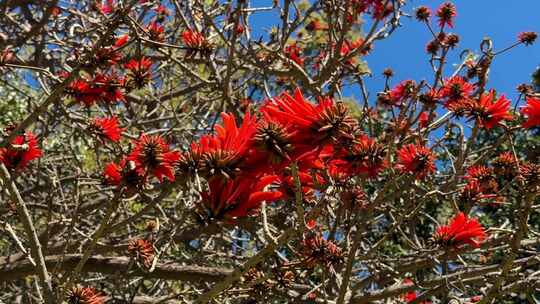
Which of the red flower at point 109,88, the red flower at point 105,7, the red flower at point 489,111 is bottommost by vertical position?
the red flower at point 109,88

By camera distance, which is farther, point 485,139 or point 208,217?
point 485,139

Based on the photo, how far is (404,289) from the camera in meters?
2.35

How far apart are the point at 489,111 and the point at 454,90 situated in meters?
0.76

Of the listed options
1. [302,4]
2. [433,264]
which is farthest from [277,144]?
[302,4]

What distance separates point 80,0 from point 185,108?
1223 mm

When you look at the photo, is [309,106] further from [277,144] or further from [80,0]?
[80,0]

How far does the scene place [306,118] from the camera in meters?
0.98

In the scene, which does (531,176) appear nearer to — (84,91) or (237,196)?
(237,196)

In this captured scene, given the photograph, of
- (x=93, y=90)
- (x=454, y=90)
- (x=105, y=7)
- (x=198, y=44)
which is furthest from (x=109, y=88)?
(x=105, y=7)

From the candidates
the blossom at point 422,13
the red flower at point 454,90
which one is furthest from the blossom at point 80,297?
the blossom at point 422,13

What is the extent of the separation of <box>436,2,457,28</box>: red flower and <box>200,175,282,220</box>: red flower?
9.60ft

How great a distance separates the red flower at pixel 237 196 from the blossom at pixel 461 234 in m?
1.16

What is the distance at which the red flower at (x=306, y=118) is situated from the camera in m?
0.97

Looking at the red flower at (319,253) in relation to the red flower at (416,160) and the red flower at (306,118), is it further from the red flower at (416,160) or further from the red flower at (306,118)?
the red flower at (306,118)
